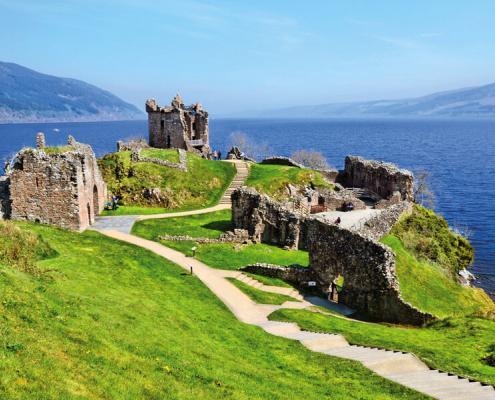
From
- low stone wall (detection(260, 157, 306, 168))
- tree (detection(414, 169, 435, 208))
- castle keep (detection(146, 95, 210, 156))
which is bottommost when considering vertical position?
tree (detection(414, 169, 435, 208))

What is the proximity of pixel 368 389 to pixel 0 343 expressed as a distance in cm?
1380

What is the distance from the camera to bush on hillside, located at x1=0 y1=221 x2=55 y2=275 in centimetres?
2400

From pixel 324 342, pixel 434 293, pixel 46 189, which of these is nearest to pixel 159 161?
pixel 46 189

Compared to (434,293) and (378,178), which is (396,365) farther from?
(378,178)

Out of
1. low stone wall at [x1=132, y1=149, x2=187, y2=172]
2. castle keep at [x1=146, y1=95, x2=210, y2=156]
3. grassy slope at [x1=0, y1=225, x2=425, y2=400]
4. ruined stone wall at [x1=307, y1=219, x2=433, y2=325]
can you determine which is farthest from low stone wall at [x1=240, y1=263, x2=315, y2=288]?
castle keep at [x1=146, y1=95, x2=210, y2=156]

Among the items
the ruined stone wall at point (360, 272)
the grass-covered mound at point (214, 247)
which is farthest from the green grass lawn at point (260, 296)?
the grass-covered mound at point (214, 247)

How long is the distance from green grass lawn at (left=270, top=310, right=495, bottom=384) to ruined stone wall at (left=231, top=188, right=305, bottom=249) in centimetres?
1671

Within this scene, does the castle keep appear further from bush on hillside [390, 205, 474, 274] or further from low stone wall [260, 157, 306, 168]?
bush on hillside [390, 205, 474, 274]

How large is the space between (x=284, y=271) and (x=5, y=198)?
25863 mm

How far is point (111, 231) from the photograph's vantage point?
4619 centimetres

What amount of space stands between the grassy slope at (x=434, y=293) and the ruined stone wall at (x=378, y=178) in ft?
92.4

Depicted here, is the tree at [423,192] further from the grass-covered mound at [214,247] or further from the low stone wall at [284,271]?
the low stone wall at [284,271]

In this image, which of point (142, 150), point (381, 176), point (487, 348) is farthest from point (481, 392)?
point (142, 150)

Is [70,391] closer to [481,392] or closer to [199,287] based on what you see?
[481,392]
